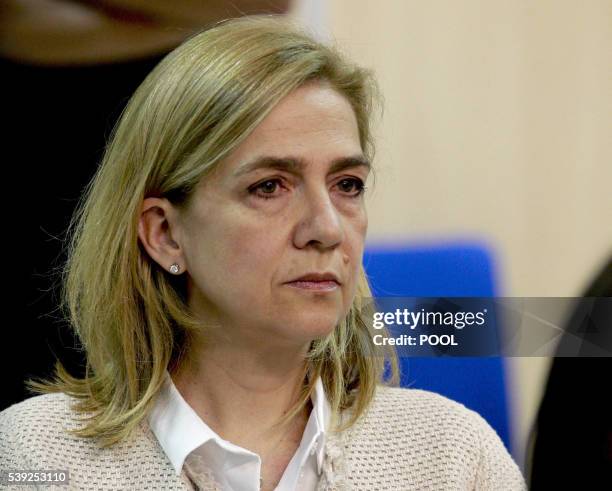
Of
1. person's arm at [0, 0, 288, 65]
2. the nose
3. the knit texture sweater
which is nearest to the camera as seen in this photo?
the nose

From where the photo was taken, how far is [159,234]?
1.61m

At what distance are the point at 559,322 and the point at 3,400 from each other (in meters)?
1.12

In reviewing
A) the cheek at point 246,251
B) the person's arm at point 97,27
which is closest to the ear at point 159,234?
the cheek at point 246,251

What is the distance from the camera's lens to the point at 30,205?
200 cm

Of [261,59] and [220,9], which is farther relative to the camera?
[220,9]

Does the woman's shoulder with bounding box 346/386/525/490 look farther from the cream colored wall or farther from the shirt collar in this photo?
the cream colored wall

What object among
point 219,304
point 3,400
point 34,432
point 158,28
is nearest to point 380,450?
point 219,304

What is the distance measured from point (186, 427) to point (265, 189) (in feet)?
1.26

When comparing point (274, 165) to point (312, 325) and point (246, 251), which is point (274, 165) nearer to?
point (246, 251)

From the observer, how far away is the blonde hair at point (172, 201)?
4.93ft

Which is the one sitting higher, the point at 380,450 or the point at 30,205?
the point at 30,205

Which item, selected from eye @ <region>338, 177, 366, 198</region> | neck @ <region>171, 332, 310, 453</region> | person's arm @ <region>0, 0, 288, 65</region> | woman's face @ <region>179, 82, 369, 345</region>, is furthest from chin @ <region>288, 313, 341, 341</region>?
person's arm @ <region>0, 0, 288, 65</region>

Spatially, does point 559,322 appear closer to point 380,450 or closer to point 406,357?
point 406,357

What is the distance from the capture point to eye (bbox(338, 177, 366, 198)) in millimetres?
1562
